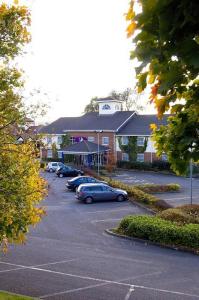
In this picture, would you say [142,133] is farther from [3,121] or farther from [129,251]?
[3,121]

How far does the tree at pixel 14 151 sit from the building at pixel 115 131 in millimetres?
44325

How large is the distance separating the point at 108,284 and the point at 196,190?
2636 centimetres

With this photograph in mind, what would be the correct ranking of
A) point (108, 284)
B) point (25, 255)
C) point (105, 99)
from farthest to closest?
point (105, 99), point (25, 255), point (108, 284)

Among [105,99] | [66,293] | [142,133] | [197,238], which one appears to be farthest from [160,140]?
[105,99]

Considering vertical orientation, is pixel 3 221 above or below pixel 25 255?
above

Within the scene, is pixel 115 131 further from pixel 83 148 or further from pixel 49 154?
pixel 49 154

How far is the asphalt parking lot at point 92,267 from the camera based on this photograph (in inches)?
559

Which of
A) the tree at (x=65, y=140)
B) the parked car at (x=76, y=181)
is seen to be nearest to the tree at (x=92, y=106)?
the tree at (x=65, y=140)

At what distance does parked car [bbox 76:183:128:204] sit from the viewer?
33438mm

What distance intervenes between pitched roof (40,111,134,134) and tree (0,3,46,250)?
4896cm

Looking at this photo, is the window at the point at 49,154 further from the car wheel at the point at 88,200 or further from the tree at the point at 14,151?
the tree at the point at 14,151

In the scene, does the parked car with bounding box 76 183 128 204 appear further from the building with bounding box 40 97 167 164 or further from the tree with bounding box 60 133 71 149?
the tree with bounding box 60 133 71 149

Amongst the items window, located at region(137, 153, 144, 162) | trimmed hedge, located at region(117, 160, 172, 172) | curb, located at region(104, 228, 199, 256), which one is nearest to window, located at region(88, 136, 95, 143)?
trimmed hedge, located at region(117, 160, 172, 172)

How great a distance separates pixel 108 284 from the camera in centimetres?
1492
